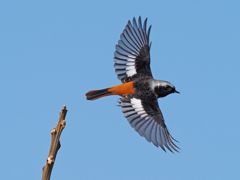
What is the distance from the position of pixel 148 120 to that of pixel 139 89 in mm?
630

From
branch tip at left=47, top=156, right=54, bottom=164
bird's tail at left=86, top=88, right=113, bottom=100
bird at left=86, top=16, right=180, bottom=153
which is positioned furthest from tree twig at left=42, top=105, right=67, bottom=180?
bird's tail at left=86, top=88, right=113, bottom=100

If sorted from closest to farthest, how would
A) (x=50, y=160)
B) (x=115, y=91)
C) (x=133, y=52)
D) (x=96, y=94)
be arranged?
(x=50, y=160) < (x=115, y=91) < (x=96, y=94) < (x=133, y=52)

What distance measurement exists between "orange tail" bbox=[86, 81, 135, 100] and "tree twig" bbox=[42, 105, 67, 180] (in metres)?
2.86

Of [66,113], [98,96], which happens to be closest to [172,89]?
[98,96]

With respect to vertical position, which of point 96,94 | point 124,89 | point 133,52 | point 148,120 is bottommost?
point 148,120

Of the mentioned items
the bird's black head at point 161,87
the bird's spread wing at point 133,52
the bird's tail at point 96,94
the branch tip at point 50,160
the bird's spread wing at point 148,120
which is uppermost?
the bird's spread wing at point 133,52

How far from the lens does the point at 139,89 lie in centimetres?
499

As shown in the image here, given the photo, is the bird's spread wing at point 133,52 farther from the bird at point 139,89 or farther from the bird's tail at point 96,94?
the bird's tail at point 96,94

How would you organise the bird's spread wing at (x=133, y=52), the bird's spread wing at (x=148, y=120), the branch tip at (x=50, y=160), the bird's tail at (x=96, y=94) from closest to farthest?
the branch tip at (x=50, y=160)
the bird's spread wing at (x=148, y=120)
the bird's tail at (x=96, y=94)
the bird's spread wing at (x=133, y=52)

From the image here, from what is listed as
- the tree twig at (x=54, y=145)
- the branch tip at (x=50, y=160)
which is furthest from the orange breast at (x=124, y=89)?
the branch tip at (x=50, y=160)

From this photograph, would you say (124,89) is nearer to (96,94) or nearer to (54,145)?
(96,94)

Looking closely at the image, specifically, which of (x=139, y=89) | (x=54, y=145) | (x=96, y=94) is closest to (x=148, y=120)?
(x=139, y=89)

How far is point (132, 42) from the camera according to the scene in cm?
581

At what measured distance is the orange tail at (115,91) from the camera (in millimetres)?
4973
